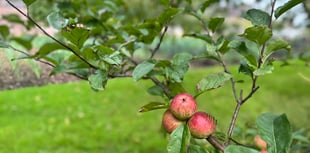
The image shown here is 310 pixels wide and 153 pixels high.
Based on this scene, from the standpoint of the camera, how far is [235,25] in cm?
543

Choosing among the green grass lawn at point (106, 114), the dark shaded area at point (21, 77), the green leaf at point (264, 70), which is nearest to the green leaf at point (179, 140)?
the green leaf at point (264, 70)

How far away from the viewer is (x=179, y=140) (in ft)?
1.93

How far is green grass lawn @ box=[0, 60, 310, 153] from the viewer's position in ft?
8.27

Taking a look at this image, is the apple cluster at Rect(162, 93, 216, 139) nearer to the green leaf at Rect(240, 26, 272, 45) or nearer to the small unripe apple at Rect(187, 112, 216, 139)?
the small unripe apple at Rect(187, 112, 216, 139)

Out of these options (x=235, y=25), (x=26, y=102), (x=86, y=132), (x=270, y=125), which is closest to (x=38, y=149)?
(x=86, y=132)

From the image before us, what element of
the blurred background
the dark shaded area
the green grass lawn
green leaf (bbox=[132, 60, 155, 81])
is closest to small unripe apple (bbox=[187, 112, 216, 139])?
green leaf (bbox=[132, 60, 155, 81])

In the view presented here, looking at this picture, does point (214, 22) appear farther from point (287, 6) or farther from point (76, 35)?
point (76, 35)

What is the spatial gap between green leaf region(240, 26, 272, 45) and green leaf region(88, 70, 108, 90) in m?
0.21

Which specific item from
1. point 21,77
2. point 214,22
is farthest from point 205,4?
point 21,77

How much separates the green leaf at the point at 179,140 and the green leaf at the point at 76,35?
183 mm

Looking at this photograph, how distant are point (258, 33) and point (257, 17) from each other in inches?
3.9

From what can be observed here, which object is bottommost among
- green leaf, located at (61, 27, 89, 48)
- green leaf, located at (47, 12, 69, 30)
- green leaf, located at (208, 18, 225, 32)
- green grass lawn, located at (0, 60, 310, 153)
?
green grass lawn, located at (0, 60, 310, 153)

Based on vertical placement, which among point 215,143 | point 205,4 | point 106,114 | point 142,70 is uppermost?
point 205,4

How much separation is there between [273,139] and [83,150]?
188 cm
